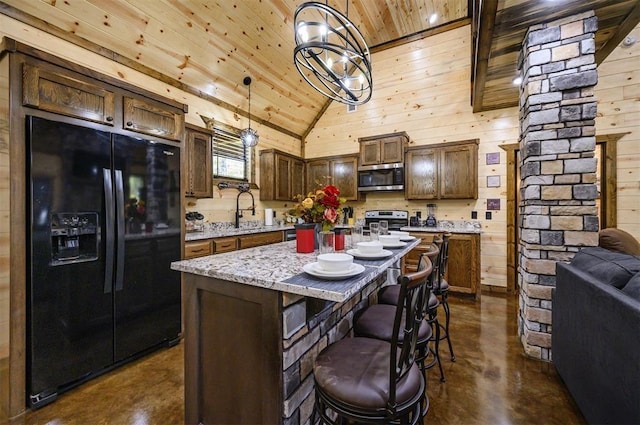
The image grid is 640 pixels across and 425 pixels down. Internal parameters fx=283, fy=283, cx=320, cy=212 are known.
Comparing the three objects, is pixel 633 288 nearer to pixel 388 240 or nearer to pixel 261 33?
pixel 388 240

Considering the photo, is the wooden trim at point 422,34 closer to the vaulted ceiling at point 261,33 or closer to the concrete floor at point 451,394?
the vaulted ceiling at point 261,33

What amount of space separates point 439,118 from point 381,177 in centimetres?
132

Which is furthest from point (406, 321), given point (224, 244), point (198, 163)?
point (198, 163)

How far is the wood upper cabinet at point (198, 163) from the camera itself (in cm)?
334

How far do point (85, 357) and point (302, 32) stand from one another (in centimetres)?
266

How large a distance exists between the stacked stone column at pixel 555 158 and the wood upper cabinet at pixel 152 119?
9.98ft

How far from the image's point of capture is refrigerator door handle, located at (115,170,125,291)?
2.12 meters

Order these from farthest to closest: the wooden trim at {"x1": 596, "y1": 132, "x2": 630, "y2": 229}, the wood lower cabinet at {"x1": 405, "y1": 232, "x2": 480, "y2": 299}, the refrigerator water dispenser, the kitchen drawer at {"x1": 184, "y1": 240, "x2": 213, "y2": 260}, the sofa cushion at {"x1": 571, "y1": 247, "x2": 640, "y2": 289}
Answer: the wood lower cabinet at {"x1": 405, "y1": 232, "x2": 480, "y2": 299} < the wooden trim at {"x1": 596, "y1": 132, "x2": 630, "y2": 229} < the kitchen drawer at {"x1": 184, "y1": 240, "x2": 213, "y2": 260} < the refrigerator water dispenser < the sofa cushion at {"x1": 571, "y1": 247, "x2": 640, "y2": 289}

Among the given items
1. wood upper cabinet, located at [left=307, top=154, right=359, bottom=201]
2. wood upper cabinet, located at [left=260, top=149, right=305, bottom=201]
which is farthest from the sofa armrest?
wood upper cabinet, located at [left=260, top=149, right=305, bottom=201]

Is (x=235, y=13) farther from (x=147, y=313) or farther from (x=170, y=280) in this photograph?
(x=147, y=313)

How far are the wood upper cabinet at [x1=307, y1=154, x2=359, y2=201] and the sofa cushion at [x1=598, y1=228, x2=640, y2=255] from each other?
3224 mm

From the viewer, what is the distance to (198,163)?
11.5 feet

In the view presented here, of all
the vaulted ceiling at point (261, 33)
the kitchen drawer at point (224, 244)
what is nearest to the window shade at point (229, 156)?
the vaulted ceiling at point (261, 33)

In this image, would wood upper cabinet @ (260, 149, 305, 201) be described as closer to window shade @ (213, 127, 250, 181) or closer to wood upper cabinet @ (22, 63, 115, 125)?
window shade @ (213, 127, 250, 181)
